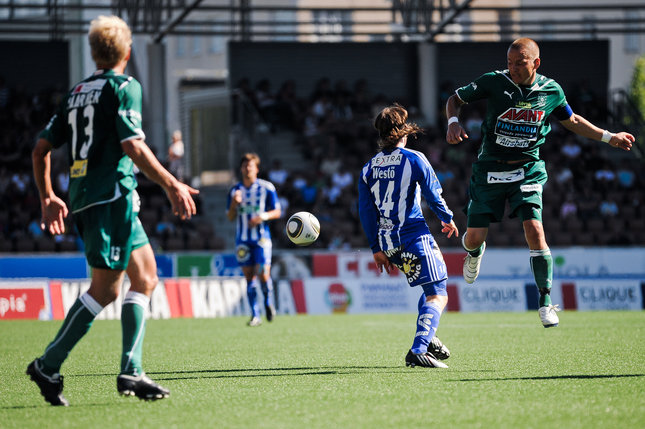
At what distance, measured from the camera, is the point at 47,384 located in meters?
5.48

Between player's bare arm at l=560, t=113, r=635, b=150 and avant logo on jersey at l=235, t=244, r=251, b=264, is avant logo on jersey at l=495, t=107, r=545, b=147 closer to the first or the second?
player's bare arm at l=560, t=113, r=635, b=150

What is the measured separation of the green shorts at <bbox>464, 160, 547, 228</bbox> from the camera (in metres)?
7.92

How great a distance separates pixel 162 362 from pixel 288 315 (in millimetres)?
9237

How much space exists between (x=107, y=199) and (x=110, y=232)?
188mm

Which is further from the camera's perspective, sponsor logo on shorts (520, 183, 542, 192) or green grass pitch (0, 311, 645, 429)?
sponsor logo on shorts (520, 183, 542, 192)

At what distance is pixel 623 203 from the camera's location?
2428 cm

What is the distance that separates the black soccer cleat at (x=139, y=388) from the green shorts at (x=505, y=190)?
3.53 meters

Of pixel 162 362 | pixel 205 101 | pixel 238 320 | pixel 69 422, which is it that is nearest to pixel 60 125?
pixel 69 422

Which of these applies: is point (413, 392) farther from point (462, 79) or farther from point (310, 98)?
point (462, 79)

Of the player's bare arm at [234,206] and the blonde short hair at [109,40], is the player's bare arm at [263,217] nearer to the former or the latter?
the player's bare arm at [234,206]

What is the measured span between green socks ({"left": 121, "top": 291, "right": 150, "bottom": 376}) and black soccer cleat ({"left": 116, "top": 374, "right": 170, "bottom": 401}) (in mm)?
35

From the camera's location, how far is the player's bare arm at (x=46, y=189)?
562cm

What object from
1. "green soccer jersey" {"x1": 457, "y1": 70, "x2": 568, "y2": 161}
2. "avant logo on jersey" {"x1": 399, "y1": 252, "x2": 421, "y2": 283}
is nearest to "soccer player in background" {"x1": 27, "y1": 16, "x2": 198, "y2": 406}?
"avant logo on jersey" {"x1": 399, "y1": 252, "x2": 421, "y2": 283}

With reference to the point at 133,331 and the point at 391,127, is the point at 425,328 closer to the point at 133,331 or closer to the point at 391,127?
the point at 391,127
